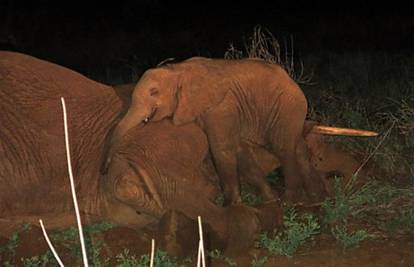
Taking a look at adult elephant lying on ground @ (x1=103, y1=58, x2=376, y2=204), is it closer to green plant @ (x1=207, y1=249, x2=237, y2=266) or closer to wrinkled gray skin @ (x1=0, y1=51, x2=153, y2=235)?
wrinkled gray skin @ (x1=0, y1=51, x2=153, y2=235)

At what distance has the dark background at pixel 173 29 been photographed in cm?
1510

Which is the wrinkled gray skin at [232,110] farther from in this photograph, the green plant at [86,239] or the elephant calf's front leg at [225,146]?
the green plant at [86,239]

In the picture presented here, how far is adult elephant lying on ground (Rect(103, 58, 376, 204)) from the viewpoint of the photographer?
4602 millimetres

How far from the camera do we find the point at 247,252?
420cm

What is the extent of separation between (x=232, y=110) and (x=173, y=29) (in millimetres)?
14969

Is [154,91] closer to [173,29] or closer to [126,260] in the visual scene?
[126,260]

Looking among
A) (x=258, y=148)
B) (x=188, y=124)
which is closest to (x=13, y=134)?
(x=188, y=124)

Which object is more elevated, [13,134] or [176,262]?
[13,134]

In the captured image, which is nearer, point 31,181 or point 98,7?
point 31,181

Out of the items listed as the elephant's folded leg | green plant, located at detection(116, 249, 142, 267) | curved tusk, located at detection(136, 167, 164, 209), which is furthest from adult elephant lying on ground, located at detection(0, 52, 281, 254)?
the elephant's folded leg

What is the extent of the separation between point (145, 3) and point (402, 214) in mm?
18862

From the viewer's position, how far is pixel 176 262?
13.0 feet

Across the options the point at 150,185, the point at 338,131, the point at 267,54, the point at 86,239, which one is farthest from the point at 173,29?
the point at 86,239

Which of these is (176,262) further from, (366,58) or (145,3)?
(145,3)
